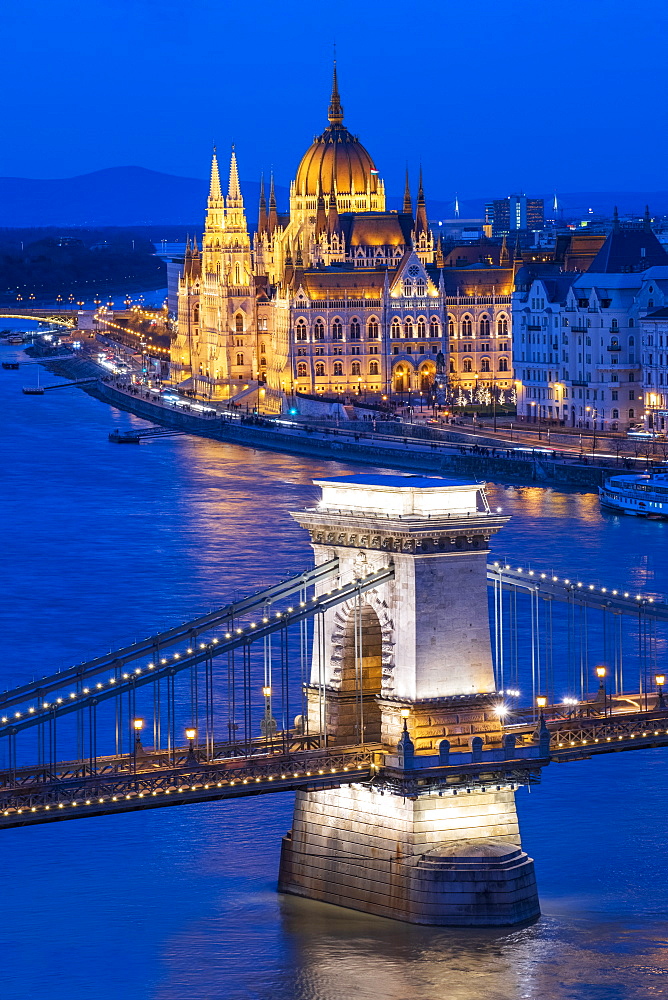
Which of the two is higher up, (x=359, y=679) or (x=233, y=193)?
(x=233, y=193)

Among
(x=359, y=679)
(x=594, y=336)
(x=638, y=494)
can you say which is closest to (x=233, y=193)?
(x=594, y=336)

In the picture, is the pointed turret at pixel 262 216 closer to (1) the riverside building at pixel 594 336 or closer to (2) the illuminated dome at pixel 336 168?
(2) the illuminated dome at pixel 336 168

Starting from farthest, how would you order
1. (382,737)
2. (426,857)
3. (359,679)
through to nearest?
(359,679), (382,737), (426,857)

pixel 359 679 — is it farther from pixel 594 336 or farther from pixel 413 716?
pixel 594 336

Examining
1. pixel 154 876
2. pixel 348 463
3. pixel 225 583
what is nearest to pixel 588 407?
pixel 348 463

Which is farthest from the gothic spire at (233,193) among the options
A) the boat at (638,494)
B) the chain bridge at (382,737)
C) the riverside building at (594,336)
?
the chain bridge at (382,737)

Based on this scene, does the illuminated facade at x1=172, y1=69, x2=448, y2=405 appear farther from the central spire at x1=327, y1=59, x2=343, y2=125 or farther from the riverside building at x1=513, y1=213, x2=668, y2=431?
the riverside building at x1=513, y1=213, x2=668, y2=431
